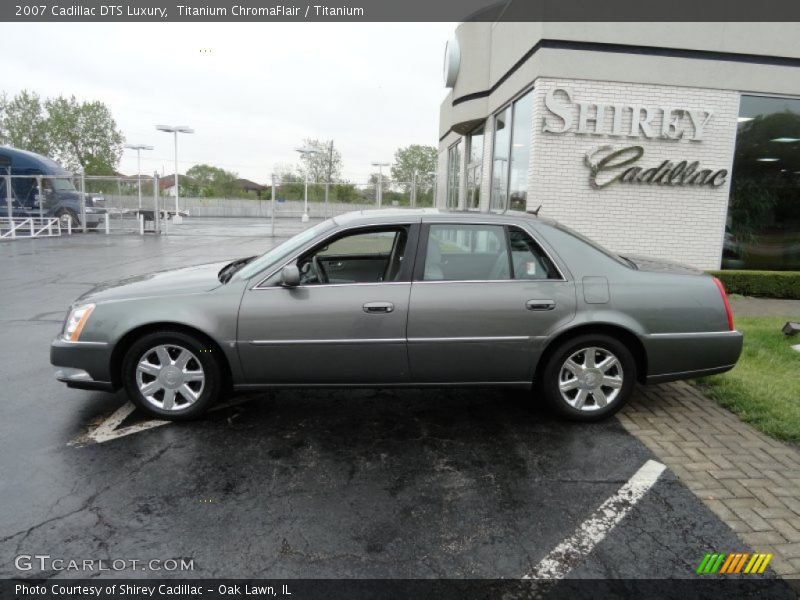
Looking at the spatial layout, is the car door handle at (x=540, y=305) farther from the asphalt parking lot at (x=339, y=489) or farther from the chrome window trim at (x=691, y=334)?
the asphalt parking lot at (x=339, y=489)

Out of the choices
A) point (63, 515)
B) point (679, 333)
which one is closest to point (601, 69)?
point (679, 333)

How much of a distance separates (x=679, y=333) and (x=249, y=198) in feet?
170

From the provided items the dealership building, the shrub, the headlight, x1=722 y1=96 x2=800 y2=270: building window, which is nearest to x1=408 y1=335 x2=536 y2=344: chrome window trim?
the headlight

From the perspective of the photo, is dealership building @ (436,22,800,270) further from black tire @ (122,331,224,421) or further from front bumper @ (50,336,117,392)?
front bumper @ (50,336,117,392)

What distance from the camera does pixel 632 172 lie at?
9.91m

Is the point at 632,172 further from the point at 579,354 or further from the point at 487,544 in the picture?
the point at 487,544

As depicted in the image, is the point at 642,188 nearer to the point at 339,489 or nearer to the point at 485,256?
the point at 485,256

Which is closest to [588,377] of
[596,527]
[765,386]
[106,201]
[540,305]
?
[540,305]

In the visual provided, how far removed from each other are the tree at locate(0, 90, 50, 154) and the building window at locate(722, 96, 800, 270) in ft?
197

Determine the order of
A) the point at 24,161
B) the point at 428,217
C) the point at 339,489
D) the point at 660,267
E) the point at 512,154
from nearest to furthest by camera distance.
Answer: the point at 339,489 → the point at 428,217 → the point at 660,267 → the point at 512,154 → the point at 24,161

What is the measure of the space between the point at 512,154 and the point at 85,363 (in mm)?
9740

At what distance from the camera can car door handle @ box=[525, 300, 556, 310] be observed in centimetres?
407

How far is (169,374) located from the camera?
161 inches

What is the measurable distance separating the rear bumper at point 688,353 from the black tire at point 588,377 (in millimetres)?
170
